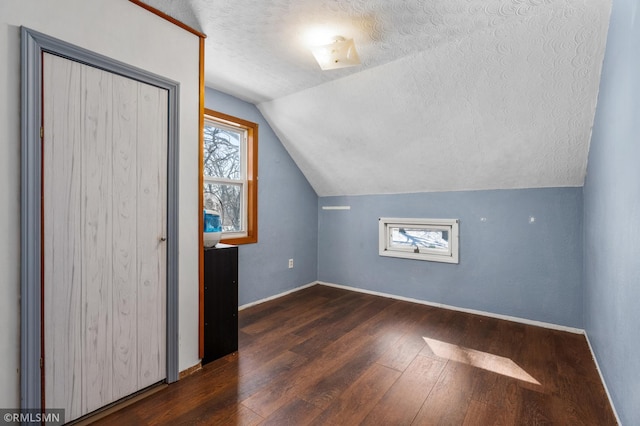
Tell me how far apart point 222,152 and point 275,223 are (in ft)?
3.32

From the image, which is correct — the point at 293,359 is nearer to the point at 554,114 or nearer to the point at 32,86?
the point at 32,86

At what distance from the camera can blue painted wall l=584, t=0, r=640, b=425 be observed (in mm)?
1276

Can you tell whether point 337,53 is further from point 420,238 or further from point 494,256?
point 494,256

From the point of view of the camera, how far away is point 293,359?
2172 mm

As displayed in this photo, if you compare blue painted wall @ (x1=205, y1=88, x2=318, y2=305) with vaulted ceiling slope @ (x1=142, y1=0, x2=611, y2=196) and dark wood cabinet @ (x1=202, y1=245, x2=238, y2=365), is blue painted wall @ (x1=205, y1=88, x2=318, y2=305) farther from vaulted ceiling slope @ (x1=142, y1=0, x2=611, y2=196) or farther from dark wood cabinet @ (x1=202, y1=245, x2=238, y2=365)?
dark wood cabinet @ (x1=202, y1=245, x2=238, y2=365)

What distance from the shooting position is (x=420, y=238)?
3537mm

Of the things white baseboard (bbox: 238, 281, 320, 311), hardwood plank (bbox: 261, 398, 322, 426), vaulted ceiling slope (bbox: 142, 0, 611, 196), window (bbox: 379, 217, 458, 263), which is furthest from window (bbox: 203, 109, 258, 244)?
hardwood plank (bbox: 261, 398, 322, 426)

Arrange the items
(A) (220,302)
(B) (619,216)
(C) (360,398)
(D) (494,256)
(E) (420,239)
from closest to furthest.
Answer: (B) (619,216)
(C) (360,398)
(A) (220,302)
(D) (494,256)
(E) (420,239)

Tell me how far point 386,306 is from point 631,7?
2.85 m

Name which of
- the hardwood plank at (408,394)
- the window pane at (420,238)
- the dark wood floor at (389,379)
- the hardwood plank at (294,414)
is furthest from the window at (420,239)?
the hardwood plank at (294,414)

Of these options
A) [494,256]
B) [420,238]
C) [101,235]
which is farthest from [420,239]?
[101,235]

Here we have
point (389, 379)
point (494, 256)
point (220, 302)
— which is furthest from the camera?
point (494, 256)

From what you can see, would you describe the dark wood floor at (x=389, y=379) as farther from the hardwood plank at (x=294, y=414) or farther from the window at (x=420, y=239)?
the window at (x=420, y=239)

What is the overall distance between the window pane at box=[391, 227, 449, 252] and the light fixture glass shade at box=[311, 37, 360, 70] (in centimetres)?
209
